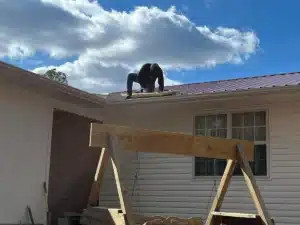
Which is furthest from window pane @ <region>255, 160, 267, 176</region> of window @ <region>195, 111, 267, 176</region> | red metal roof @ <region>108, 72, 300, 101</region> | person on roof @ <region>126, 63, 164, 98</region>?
person on roof @ <region>126, 63, 164, 98</region>

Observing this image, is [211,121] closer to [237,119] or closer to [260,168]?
[237,119]

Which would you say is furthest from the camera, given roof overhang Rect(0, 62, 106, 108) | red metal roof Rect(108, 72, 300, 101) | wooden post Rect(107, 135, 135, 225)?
red metal roof Rect(108, 72, 300, 101)

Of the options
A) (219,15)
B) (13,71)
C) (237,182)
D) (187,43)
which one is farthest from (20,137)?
(187,43)

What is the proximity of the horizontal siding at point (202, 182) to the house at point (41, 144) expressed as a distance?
1.16m

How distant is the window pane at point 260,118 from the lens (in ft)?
32.2

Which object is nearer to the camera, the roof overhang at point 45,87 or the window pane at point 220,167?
the roof overhang at point 45,87

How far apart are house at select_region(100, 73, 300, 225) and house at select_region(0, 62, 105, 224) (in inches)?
33.1

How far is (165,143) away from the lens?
5.41m

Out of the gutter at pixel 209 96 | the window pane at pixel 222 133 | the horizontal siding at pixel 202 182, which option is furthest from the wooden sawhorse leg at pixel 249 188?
the window pane at pixel 222 133

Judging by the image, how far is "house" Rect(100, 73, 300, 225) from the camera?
9.29 meters

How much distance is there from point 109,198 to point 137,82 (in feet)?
9.64

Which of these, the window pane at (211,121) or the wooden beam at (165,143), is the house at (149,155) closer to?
the window pane at (211,121)

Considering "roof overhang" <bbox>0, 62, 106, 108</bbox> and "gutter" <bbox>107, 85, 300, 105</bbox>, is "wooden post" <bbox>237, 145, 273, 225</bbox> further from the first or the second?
"roof overhang" <bbox>0, 62, 106, 108</bbox>

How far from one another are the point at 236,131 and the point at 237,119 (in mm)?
256
